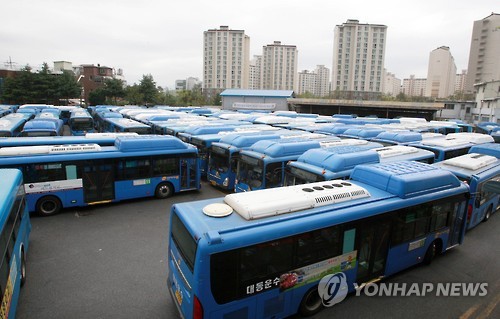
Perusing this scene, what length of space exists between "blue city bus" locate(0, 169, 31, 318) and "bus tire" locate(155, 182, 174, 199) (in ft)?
18.1

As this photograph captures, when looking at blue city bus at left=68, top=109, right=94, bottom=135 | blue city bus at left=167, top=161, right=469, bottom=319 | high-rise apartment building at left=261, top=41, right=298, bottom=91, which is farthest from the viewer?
high-rise apartment building at left=261, top=41, right=298, bottom=91

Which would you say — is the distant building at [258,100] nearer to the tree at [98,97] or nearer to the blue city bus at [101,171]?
the tree at [98,97]

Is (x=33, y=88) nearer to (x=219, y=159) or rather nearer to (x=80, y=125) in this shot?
(x=80, y=125)

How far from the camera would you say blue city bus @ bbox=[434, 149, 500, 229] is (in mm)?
10126

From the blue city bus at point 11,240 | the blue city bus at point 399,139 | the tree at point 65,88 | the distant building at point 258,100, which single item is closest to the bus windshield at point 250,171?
the blue city bus at point 11,240

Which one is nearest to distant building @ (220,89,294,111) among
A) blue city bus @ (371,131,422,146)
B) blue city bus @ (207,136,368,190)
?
blue city bus @ (371,131,422,146)

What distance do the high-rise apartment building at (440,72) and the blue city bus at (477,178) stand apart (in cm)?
13038

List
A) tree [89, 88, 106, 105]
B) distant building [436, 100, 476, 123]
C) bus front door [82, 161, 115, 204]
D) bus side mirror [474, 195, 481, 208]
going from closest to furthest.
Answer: bus side mirror [474, 195, 481, 208]
bus front door [82, 161, 115, 204]
distant building [436, 100, 476, 123]
tree [89, 88, 106, 105]

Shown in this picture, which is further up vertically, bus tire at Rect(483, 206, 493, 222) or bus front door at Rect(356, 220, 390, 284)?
bus front door at Rect(356, 220, 390, 284)

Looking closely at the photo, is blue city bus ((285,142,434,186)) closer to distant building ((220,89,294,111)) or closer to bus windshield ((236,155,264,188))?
bus windshield ((236,155,264,188))

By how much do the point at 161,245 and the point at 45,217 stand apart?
4949 mm

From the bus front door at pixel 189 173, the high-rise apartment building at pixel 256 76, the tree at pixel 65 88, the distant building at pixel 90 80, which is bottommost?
the bus front door at pixel 189 173

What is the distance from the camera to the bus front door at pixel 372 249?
6.41 m

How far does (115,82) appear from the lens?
65.1 m
